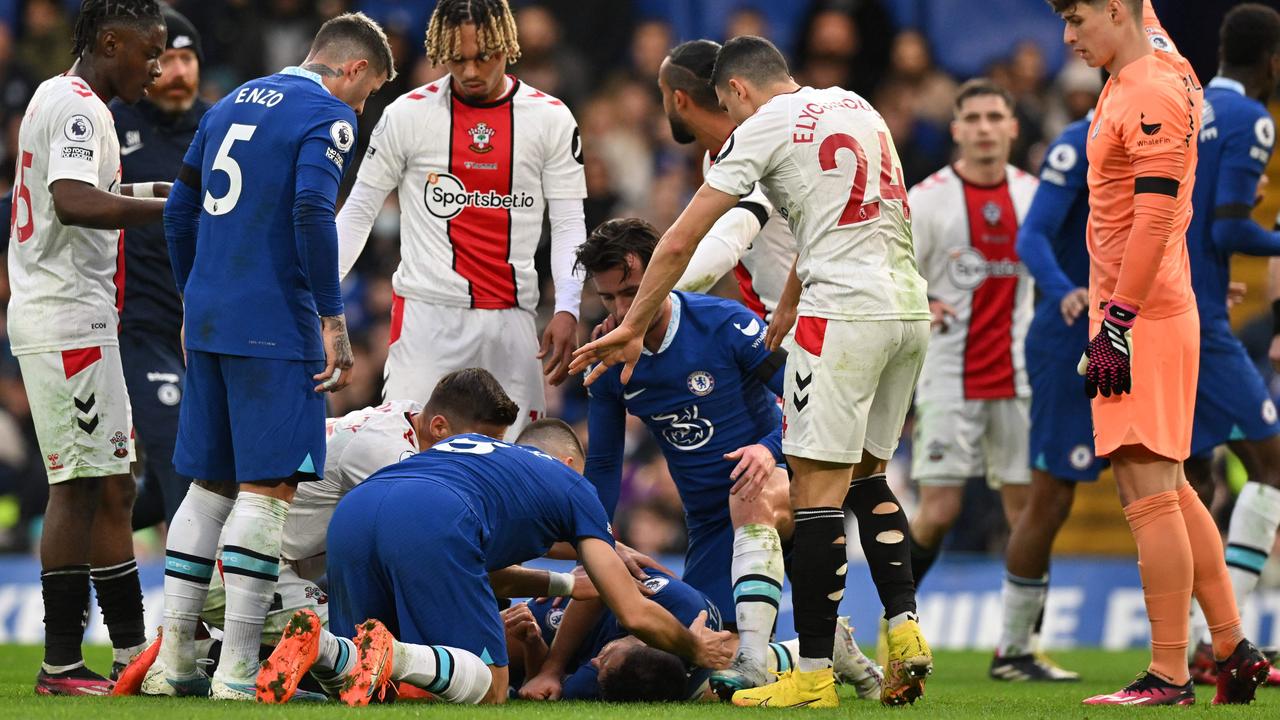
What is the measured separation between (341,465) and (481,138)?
5.70 feet

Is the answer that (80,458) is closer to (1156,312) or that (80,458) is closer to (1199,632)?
(1156,312)

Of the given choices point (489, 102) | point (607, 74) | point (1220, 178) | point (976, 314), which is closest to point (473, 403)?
point (489, 102)

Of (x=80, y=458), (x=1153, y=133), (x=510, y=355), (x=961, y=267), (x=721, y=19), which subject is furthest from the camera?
(x=721, y=19)

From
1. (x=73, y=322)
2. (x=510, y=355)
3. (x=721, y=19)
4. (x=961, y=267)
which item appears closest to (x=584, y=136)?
(x=721, y=19)

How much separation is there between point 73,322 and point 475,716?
2610 mm

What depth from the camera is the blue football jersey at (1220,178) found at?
6.76 m

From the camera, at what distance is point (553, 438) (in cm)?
595

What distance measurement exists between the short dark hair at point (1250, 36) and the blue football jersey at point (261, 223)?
4.16 metres

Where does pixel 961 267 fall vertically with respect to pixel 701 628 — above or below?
above

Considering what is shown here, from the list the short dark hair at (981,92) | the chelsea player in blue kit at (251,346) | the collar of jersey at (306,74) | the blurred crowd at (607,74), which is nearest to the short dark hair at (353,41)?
the collar of jersey at (306,74)

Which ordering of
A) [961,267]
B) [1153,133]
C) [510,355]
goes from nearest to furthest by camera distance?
[1153,133], [510,355], [961,267]

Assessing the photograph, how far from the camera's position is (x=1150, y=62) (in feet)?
17.6

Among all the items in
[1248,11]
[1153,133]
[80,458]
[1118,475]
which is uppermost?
[1248,11]

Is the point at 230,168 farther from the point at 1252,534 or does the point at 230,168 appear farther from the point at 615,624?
the point at 1252,534
